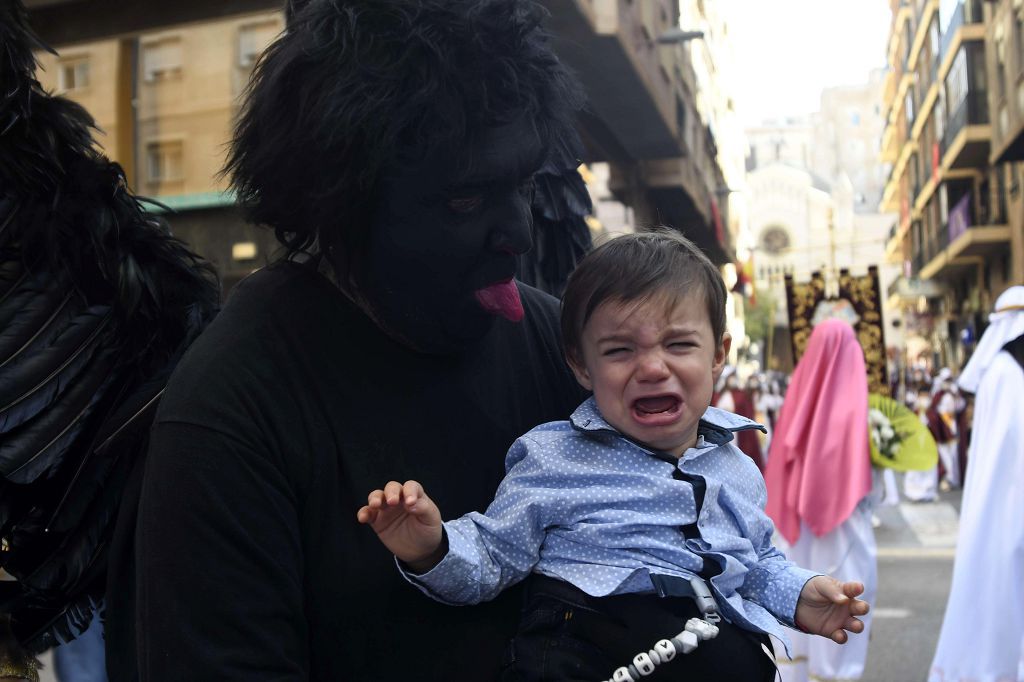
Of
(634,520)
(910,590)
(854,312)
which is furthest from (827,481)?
(634,520)

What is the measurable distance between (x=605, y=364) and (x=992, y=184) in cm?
3726

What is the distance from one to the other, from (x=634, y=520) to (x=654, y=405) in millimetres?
206

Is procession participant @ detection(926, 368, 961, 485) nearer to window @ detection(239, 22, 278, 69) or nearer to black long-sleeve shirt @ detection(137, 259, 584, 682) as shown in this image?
window @ detection(239, 22, 278, 69)

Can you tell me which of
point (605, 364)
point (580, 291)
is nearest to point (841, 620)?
point (605, 364)

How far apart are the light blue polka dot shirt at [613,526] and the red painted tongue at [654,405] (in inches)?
2.5

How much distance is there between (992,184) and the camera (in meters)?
35.7

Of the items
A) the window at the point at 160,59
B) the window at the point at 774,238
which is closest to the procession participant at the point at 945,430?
the window at the point at 160,59

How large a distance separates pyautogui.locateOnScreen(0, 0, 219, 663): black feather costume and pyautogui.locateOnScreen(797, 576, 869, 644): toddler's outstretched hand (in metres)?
1.20

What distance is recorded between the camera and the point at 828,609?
1.87 meters

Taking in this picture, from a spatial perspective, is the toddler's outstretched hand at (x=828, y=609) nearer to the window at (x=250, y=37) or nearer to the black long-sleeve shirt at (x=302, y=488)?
the black long-sleeve shirt at (x=302, y=488)

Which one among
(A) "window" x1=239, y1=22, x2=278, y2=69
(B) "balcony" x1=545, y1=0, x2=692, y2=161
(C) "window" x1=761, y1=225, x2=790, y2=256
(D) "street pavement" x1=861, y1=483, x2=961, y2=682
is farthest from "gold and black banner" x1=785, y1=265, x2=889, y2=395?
(C) "window" x1=761, y1=225, x2=790, y2=256

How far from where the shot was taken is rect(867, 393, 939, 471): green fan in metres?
6.92

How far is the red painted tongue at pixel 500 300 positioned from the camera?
1775 mm

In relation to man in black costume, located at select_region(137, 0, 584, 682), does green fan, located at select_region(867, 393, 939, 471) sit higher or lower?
lower
